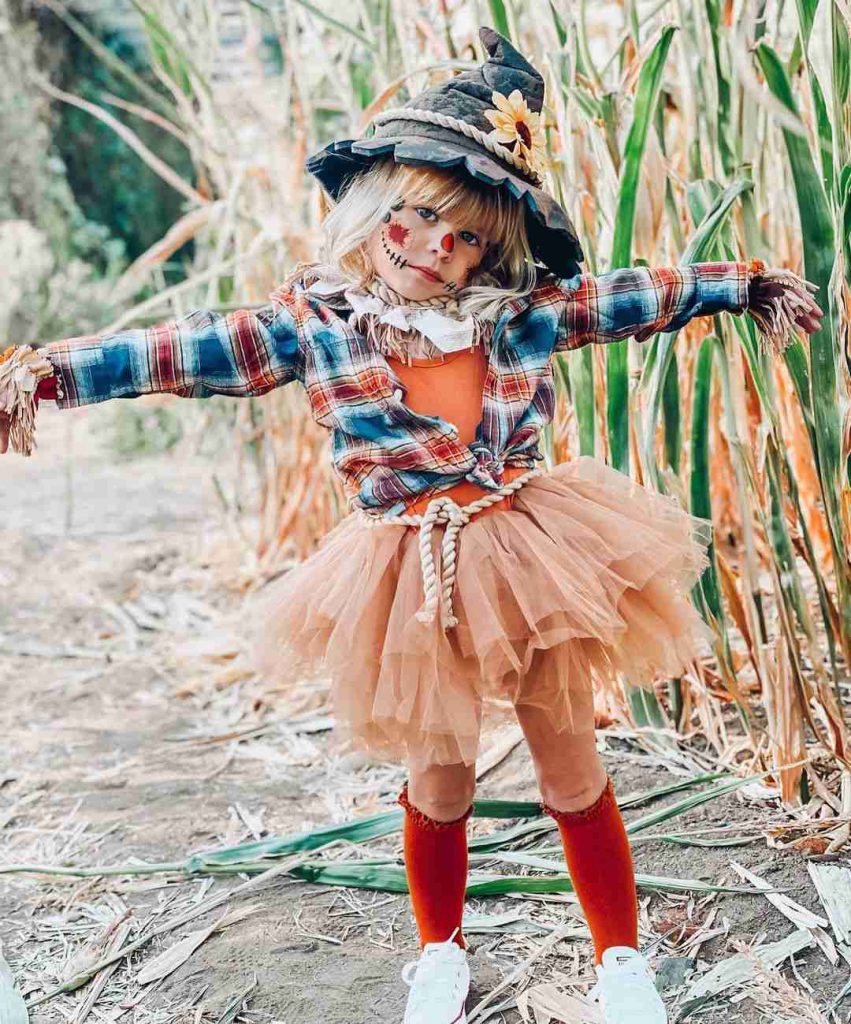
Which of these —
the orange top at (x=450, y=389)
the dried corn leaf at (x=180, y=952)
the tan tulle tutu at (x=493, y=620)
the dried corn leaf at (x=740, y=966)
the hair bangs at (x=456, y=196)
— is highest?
the hair bangs at (x=456, y=196)

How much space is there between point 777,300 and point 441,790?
598 mm

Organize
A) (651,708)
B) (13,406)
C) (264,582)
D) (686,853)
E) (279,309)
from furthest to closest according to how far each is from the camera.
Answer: (264,582) < (651,708) < (686,853) < (279,309) < (13,406)

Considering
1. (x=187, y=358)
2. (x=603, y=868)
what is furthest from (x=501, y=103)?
(x=603, y=868)

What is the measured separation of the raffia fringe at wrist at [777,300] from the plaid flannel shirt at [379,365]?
16 mm

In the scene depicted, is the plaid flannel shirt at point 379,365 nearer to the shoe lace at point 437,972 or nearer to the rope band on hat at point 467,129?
the rope band on hat at point 467,129

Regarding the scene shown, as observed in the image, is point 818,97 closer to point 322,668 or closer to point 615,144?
point 615,144

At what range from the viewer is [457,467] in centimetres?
105

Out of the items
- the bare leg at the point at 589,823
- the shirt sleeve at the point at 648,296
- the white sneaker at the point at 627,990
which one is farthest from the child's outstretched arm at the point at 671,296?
the white sneaker at the point at 627,990

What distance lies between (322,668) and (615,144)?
0.79 metres

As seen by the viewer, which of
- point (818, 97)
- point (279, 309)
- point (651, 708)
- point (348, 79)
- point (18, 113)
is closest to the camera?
point (279, 309)

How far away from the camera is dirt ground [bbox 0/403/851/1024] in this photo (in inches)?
46.6

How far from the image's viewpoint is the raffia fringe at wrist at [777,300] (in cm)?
110

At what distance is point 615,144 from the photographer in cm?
141

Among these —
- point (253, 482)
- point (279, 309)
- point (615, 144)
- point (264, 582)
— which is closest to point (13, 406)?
point (279, 309)
